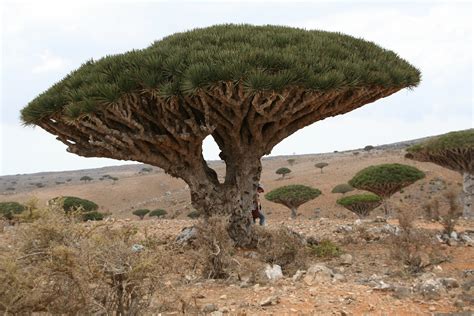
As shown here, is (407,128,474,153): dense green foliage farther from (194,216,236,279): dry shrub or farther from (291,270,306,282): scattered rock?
(194,216,236,279): dry shrub

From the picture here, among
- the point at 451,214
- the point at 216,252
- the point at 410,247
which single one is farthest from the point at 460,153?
the point at 216,252

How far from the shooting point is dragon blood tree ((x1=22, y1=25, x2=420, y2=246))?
7.23 m

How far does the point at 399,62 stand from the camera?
30.6 ft

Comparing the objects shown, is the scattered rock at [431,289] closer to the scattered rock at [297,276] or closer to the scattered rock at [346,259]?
the scattered rock at [297,276]

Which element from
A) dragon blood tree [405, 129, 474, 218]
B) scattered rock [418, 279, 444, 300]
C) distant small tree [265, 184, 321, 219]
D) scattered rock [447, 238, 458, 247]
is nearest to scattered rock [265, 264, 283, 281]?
scattered rock [418, 279, 444, 300]

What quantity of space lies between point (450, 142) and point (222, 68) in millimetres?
13628

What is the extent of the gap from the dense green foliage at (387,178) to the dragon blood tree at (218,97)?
10359 millimetres

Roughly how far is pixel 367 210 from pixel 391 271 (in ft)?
50.3

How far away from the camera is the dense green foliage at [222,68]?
704cm

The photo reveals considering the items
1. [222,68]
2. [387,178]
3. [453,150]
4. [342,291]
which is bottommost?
[342,291]

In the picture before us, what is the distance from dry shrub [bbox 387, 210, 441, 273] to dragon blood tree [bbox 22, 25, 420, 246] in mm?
2206

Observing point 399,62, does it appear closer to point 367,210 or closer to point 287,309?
point 287,309

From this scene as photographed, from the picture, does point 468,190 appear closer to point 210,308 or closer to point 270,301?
point 270,301

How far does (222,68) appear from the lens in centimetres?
694
